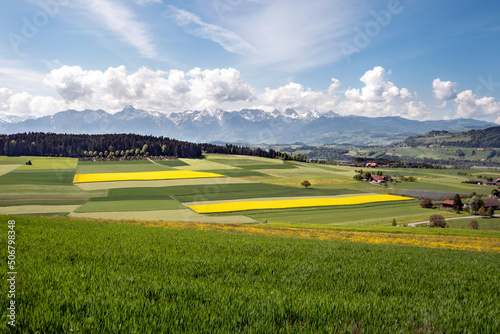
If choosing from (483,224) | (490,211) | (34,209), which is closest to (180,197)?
(34,209)

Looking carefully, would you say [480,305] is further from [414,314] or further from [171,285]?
[171,285]

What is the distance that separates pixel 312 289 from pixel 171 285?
144 inches

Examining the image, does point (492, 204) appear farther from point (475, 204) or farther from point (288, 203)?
point (288, 203)

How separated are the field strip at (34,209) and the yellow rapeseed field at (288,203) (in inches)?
892

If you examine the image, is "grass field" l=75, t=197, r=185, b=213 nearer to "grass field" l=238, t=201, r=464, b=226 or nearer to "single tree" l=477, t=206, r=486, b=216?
"grass field" l=238, t=201, r=464, b=226

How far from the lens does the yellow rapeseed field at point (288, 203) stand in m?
55.6

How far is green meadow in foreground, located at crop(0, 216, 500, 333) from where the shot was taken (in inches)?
178

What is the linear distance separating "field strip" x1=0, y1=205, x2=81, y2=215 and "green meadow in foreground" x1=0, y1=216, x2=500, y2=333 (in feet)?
150

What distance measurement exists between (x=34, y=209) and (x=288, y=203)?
4939 cm

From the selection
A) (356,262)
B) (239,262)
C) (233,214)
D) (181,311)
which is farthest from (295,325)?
(233,214)

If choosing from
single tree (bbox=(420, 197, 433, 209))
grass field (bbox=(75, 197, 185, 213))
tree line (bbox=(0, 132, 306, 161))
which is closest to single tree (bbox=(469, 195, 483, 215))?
single tree (bbox=(420, 197, 433, 209))

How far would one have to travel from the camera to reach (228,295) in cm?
589

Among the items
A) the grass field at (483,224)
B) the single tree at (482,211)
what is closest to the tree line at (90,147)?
the grass field at (483,224)

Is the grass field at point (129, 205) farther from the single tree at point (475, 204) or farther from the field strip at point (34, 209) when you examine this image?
the single tree at point (475, 204)
